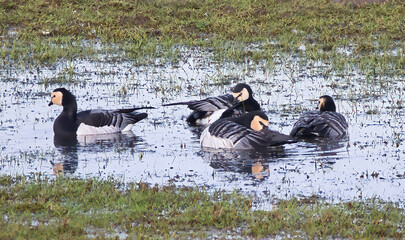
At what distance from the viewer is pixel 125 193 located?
8.45m

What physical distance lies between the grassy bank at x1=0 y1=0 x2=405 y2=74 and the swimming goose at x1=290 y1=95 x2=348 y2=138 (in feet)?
14.1

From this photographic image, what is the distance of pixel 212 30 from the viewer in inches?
806

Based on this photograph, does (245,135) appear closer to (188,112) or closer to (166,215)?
(188,112)

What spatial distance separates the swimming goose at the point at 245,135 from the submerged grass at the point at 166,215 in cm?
290

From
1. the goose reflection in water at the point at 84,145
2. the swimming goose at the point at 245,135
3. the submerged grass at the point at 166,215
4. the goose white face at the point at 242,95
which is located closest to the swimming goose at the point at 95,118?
the goose reflection in water at the point at 84,145

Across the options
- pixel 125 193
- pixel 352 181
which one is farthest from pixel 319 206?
pixel 125 193

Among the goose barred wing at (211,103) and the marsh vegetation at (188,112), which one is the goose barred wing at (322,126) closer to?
the marsh vegetation at (188,112)

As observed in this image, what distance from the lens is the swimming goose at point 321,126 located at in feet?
39.2

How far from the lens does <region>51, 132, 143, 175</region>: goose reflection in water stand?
10.7 m

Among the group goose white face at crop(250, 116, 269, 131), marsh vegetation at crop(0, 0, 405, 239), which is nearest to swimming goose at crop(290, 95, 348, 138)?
marsh vegetation at crop(0, 0, 405, 239)

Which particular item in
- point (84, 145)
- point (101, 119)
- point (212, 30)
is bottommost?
point (84, 145)

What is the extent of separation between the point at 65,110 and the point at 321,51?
722 centimetres

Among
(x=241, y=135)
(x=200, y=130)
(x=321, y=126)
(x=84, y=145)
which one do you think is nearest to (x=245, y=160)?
(x=241, y=135)

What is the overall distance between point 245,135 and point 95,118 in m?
2.81
